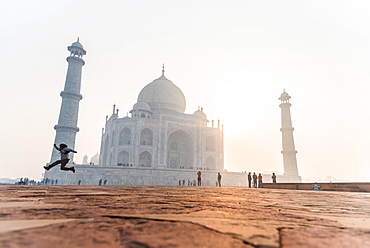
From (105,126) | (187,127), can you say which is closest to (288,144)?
(187,127)

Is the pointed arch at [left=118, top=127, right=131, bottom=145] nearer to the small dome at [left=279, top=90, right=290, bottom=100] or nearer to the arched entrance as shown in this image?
the arched entrance

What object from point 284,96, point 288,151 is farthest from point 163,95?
point 288,151

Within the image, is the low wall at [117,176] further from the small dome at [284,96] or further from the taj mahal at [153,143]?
the small dome at [284,96]

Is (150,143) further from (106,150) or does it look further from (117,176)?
(117,176)

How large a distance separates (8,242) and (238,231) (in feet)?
2.36

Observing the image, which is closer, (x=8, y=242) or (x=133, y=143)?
(x=8, y=242)

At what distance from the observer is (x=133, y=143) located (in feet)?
70.8

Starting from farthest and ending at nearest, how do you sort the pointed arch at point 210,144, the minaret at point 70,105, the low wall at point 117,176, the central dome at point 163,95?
the central dome at point 163,95 → the pointed arch at point 210,144 → the minaret at point 70,105 → the low wall at point 117,176

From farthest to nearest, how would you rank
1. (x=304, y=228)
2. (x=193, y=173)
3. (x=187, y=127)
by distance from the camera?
1. (x=187, y=127)
2. (x=193, y=173)
3. (x=304, y=228)

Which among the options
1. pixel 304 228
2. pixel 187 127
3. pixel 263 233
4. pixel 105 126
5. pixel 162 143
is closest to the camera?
pixel 263 233

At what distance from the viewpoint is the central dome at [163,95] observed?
27.9 meters

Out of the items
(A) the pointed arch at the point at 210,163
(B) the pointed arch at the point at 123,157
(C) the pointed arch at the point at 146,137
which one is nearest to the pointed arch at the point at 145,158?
(C) the pointed arch at the point at 146,137

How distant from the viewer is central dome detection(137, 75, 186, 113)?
27.9 meters

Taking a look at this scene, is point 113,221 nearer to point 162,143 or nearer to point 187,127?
point 162,143
